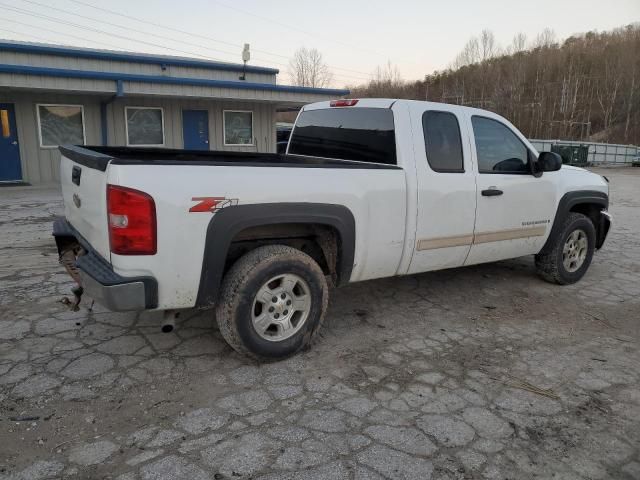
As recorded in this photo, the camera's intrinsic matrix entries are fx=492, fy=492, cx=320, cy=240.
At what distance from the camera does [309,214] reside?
3.46 meters

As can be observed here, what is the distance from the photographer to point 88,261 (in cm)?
326

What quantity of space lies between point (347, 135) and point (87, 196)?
2.34 m

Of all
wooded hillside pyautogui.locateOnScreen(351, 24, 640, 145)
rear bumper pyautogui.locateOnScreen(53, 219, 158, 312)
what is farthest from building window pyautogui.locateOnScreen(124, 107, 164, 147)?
wooded hillside pyautogui.locateOnScreen(351, 24, 640, 145)

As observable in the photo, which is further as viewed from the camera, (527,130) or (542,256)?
(527,130)

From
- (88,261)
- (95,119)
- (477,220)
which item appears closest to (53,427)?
(88,261)

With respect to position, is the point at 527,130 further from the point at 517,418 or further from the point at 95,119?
the point at 517,418

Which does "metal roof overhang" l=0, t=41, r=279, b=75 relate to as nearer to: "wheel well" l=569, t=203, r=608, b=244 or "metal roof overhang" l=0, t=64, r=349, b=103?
"metal roof overhang" l=0, t=64, r=349, b=103

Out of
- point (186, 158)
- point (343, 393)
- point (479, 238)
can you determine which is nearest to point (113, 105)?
point (186, 158)

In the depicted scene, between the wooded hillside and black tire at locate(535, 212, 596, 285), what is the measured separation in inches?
1526

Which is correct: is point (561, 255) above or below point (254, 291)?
below

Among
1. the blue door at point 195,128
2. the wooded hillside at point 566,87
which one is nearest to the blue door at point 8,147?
the blue door at point 195,128

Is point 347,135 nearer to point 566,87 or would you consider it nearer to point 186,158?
point 186,158

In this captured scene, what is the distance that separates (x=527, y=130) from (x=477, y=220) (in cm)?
4698

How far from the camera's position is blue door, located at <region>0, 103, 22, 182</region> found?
44.1 feet
